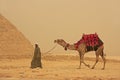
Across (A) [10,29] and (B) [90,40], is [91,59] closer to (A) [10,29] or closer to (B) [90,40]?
(A) [10,29]

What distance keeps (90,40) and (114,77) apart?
181 inches

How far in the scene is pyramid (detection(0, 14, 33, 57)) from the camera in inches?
1710

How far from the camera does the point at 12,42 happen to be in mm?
45562

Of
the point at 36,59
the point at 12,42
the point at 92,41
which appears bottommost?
the point at 36,59

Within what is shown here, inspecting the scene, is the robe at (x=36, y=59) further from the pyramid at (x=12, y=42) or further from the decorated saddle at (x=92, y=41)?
the pyramid at (x=12, y=42)

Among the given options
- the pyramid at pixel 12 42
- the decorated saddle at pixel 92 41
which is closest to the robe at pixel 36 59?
the decorated saddle at pixel 92 41

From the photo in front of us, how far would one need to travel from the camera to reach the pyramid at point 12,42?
43438 mm

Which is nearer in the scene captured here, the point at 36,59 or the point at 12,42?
the point at 36,59

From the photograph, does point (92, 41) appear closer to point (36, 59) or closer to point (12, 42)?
point (36, 59)

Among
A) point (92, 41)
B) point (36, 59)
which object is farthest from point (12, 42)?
point (92, 41)

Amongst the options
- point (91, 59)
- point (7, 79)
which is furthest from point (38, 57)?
point (91, 59)

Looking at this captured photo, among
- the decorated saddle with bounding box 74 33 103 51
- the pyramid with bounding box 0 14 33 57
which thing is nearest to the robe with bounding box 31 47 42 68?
the decorated saddle with bounding box 74 33 103 51

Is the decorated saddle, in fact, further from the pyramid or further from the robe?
the pyramid

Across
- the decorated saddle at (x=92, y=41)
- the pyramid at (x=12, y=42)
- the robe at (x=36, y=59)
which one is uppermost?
the pyramid at (x=12, y=42)
